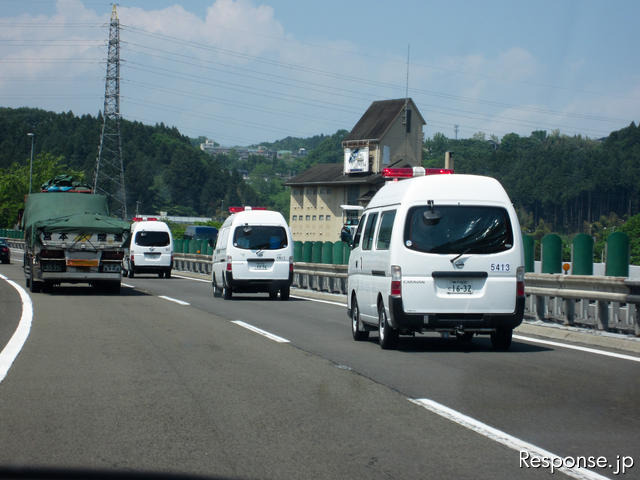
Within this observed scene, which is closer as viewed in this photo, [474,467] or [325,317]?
[474,467]

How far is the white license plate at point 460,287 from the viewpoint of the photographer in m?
12.0

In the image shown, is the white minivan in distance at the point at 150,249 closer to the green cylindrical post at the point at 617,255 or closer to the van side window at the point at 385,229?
the green cylindrical post at the point at 617,255

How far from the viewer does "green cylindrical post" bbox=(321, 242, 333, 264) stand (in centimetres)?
2952

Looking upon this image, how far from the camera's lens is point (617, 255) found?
14969mm

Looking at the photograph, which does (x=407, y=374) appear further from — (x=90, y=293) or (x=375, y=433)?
(x=90, y=293)

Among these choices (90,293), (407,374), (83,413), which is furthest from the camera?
(90,293)

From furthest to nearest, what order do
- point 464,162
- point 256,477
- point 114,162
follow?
point 464,162, point 114,162, point 256,477

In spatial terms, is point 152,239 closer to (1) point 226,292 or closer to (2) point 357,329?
(1) point 226,292

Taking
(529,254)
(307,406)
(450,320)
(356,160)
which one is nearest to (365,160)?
(356,160)

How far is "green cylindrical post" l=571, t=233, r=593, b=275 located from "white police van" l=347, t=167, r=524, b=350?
13.5 ft

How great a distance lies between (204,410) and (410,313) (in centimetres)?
472

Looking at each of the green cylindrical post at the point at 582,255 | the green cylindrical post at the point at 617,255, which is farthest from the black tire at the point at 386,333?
the green cylindrical post at the point at 582,255

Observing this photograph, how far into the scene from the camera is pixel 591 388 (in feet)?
29.2

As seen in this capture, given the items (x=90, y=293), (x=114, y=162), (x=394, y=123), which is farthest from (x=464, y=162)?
(x=90, y=293)
